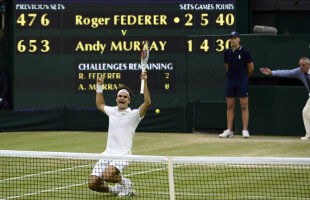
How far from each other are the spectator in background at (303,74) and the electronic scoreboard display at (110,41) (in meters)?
2.00

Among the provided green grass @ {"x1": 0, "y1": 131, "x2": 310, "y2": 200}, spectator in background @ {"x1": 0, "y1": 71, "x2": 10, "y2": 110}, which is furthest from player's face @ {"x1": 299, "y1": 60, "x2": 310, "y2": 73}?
spectator in background @ {"x1": 0, "y1": 71, "x2": 10, "y2": 110}

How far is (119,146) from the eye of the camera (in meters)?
8.62

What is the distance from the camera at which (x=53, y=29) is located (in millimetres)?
15789

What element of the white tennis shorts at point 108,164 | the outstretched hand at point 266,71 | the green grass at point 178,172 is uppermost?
the outstretched hand at point 266,71

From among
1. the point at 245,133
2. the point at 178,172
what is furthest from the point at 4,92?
the point at 178,172

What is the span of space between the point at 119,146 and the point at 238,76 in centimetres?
582

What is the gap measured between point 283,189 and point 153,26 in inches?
293

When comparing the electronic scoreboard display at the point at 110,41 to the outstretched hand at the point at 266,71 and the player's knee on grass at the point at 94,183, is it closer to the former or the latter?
the outstretched hand at the point at 266,71

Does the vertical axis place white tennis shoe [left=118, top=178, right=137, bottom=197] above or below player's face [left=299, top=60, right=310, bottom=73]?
below

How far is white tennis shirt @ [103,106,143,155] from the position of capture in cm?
862

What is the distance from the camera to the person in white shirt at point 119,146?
841 cm

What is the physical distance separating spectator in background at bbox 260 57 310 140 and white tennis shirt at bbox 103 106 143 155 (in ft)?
17.5

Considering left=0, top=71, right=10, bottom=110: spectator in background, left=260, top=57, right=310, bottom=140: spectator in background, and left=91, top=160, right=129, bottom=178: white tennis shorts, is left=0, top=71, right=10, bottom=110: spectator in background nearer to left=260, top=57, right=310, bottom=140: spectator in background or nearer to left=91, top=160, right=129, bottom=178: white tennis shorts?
left=260, top=57, right=310, bottom=140: spectator in background

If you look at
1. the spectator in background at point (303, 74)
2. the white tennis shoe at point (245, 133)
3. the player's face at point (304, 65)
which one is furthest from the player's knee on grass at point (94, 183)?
the player's face at point (304, 65)
